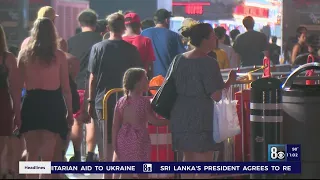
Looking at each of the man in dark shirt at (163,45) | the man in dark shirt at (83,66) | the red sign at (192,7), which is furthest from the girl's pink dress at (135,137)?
the red sign at (192,7)

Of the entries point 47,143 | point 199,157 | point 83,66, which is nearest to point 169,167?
point 199,157

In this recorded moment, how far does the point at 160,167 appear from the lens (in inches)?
392

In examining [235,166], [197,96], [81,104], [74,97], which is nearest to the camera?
[197,96]

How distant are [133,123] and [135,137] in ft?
0.48

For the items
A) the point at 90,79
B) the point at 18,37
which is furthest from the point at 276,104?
the point at 18,37

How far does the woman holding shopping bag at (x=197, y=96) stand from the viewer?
9.06 metres

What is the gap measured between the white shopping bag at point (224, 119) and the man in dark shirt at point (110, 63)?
1.64m

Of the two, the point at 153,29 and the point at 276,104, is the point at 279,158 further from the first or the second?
the point at 153,29

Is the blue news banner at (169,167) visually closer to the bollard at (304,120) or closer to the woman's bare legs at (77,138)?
the bollard at (304,120)

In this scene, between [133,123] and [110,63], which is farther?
[110,63]

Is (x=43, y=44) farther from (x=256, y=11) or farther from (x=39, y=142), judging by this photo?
(x=256, y=11)

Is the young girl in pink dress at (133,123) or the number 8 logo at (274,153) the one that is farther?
the number 8 logo at (274,153)

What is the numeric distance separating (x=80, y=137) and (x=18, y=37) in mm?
15596

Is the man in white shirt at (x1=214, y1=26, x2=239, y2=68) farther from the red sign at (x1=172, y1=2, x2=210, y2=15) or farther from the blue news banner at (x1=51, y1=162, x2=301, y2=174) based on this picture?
the red sign at (x1=172, y1=2, x2=210, y2=15)
